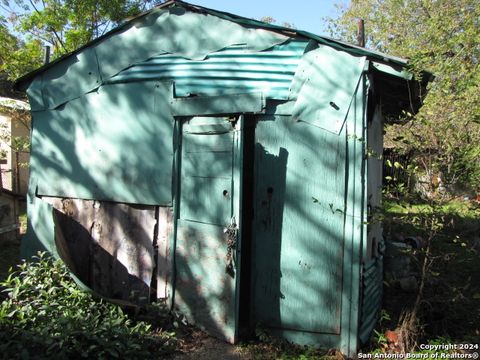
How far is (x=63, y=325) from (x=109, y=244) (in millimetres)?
1503

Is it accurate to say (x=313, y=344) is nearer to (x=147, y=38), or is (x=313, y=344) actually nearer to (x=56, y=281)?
(x=56, y=281)

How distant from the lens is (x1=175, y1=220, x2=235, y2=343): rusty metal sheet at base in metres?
4.40

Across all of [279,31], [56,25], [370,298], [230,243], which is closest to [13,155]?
[56,25]

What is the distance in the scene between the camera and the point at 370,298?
461 centimetres

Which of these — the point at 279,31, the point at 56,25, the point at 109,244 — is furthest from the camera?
the point at 56,25

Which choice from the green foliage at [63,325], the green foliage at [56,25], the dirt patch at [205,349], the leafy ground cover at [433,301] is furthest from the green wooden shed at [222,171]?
the green foliage at [56,25]

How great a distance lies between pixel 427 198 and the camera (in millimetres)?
4281

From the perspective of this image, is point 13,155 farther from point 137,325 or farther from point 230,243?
point 230,243

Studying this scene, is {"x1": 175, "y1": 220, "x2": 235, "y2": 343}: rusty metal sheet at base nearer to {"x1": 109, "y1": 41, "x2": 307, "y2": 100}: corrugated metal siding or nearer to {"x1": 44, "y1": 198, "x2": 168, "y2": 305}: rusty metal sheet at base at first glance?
{"x1": 44, "y1": 198, "x2": 168, "y2": 305}: rusty metal sheet at base

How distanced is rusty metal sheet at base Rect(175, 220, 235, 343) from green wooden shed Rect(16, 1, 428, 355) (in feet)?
0.05

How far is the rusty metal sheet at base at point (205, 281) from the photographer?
440 cm

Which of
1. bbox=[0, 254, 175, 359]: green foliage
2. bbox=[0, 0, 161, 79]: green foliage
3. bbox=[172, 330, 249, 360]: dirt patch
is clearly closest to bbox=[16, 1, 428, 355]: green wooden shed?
bbox=[172, 330, 249, 360]: dirt patch

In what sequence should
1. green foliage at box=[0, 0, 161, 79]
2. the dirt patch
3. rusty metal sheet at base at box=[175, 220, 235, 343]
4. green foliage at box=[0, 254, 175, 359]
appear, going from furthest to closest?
green foliage at box=[0, 0, 161, 79] < rusty metal sheet at base at box=[175, 220, 235, 343] < the dirt patch < green foliage at box=[0, 254, 175, 359]

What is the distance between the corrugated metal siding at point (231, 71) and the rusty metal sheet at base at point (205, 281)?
1578mm
